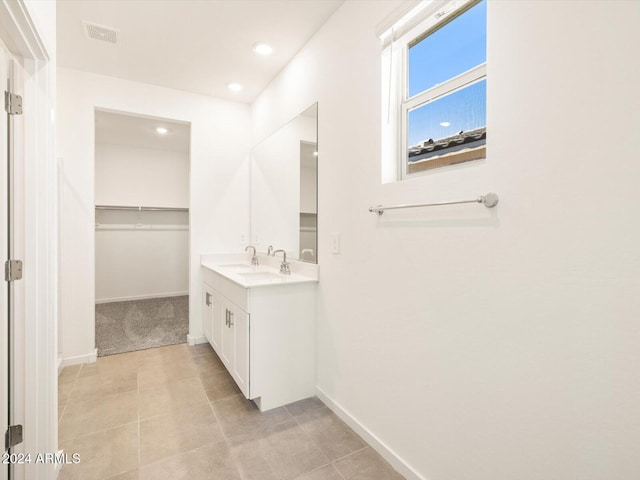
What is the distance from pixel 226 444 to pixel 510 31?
2363 millimetres

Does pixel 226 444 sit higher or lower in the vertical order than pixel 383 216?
lower

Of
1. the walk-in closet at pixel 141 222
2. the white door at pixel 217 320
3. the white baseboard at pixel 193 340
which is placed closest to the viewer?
the white door at pixel 217 320

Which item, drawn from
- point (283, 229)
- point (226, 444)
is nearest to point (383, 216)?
point (283, 229)

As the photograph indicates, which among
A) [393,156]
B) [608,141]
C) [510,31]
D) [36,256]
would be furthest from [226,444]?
Result: [510,31]

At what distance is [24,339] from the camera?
1.37 meters

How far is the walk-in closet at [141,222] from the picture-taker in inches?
189

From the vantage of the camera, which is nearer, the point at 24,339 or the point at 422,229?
the point at 24,339

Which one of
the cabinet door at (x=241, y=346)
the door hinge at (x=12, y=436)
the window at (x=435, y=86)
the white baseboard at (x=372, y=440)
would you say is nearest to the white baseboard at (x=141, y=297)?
the cabinet door at (x=241, y=346)

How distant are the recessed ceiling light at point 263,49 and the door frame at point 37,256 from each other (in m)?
1.49

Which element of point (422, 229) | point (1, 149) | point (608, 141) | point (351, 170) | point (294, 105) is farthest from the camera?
point (294, 105)

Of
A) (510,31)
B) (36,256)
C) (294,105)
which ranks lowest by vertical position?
(36,256)

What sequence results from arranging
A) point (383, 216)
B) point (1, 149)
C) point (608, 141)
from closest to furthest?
point (608, 141)
point (1, 149)
point (383, 216)

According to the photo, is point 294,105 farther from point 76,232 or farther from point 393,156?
point 76,232

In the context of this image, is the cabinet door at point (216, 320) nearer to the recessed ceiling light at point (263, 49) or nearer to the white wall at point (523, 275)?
the white wall at point (523, 275)
